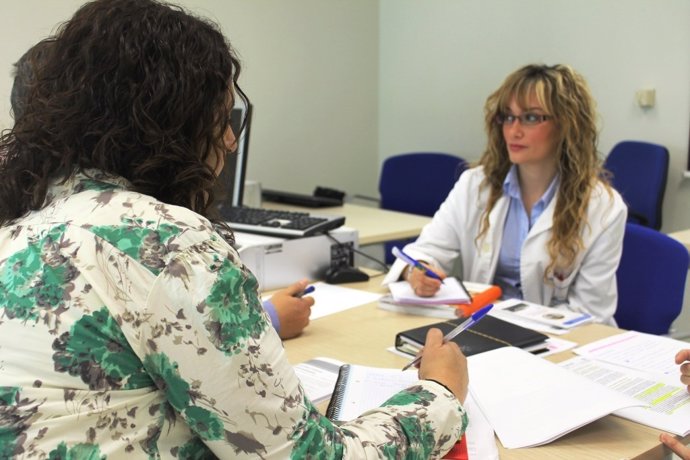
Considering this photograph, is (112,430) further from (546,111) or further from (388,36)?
(388,36)

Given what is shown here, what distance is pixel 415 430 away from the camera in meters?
0.92

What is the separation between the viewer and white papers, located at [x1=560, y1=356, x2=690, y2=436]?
44.8 inches

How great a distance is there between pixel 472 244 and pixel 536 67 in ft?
1.90

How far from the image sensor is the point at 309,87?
4.17 m

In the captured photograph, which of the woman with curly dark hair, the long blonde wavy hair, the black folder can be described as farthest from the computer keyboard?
the woman with curly dark hair

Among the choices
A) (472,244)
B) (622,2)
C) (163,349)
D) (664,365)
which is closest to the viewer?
(163,349)

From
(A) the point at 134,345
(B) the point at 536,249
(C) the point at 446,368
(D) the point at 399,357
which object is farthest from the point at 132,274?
(B) the point at 536,249

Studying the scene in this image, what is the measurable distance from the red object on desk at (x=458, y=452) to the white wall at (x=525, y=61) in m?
2.73

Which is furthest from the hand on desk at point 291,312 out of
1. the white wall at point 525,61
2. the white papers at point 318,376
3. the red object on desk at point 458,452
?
the white wall at point 525,61

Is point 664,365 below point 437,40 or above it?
below

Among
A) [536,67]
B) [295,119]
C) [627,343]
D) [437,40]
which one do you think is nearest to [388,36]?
[437,40]

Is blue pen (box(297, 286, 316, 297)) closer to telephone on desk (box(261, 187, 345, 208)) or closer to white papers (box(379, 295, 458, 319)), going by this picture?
white papers (box(379, 295, 458, 319))

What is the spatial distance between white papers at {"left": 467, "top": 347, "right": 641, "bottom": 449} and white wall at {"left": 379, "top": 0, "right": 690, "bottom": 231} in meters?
2.45

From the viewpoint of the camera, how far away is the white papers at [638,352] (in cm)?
136
